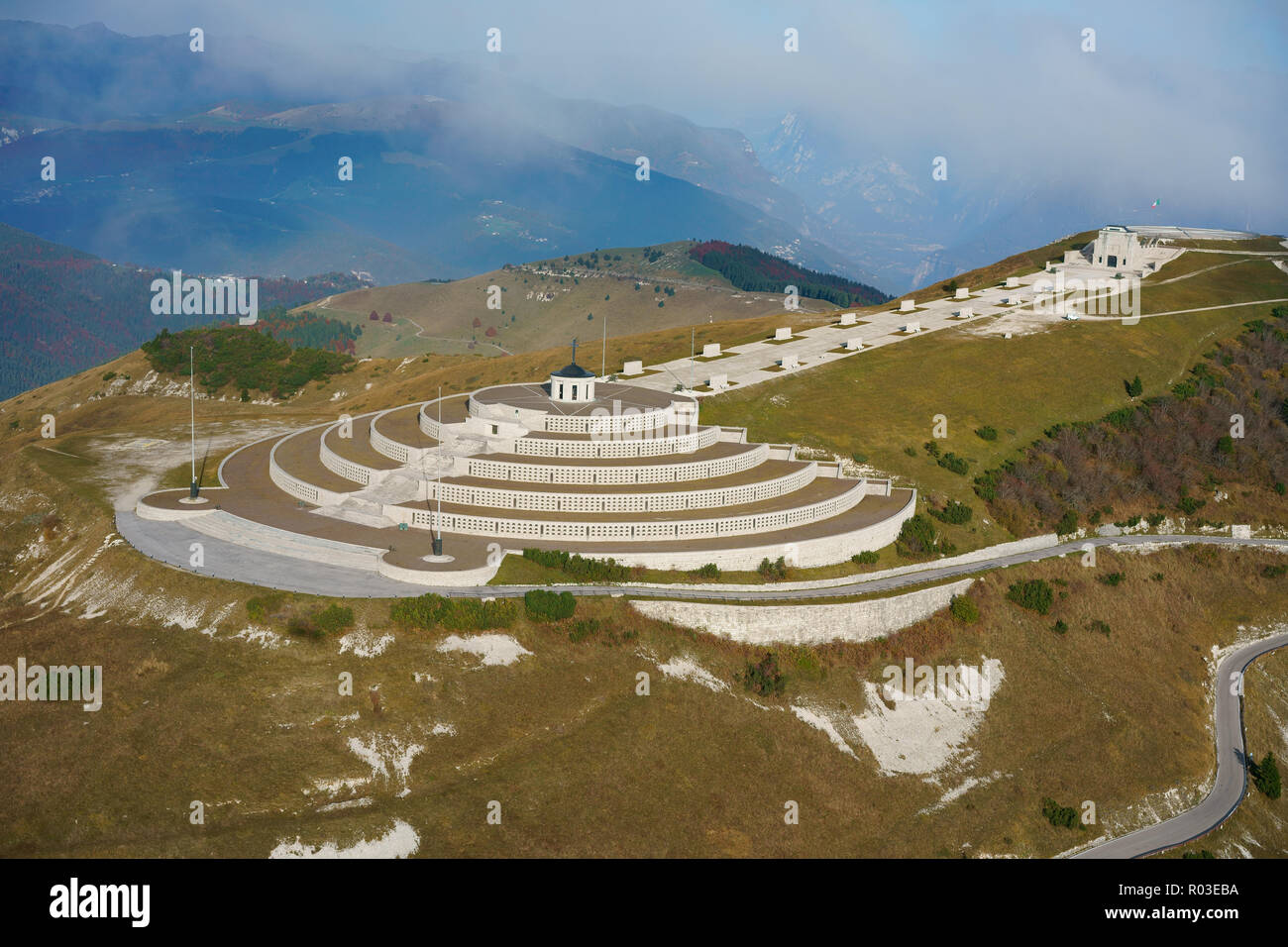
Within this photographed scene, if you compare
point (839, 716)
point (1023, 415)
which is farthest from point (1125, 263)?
point (839, 716)

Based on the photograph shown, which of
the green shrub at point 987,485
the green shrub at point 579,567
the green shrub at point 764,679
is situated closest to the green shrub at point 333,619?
the green shrub at point 579,567

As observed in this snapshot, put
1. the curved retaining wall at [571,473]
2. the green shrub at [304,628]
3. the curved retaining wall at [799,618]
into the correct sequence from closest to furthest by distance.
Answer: the green shrub at [304,628], the curved retaining wall at [799,618], the curved retaining wall at [571,473]

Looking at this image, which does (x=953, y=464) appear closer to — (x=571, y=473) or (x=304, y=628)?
(x=571, y=473)

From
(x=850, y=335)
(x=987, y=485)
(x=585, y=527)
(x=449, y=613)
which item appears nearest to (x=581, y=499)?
(x=585, y=527)

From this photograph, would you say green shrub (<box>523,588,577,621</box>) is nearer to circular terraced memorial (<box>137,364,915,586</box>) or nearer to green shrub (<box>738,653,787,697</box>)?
circular terraced memorial (<box>137,364,915,586</box>)

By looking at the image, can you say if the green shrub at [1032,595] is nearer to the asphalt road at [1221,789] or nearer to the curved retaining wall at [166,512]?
the asphalt road at [1221,789]

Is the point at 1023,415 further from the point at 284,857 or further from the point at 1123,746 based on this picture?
the point at 284,857

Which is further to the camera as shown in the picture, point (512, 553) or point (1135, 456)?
point (1135, 456)
